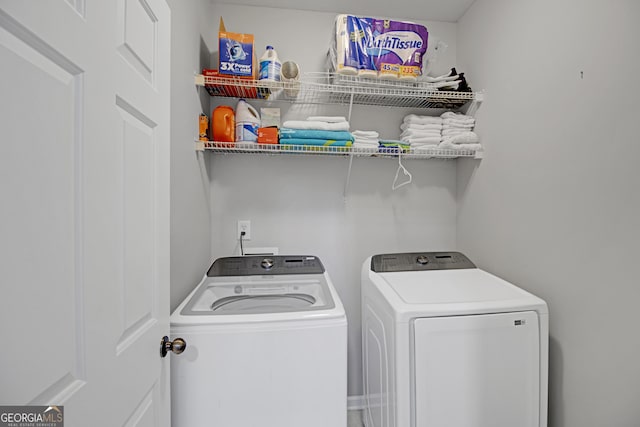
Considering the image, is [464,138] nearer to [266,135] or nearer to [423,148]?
[423,148]

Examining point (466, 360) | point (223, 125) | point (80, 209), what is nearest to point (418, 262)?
point (466, 360)

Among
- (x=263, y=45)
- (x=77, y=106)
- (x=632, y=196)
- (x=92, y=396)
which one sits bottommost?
(x=92, y=396)

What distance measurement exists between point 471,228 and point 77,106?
85.2 inches

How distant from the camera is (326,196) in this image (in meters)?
2.11

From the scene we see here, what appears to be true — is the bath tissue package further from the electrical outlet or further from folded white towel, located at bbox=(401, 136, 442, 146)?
the electrical outlet

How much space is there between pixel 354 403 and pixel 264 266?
4.09 feet

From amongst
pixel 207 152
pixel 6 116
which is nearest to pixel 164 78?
pixel 6 116

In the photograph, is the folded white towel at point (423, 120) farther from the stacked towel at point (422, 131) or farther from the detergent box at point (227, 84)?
the detergent box at point (227, 84)

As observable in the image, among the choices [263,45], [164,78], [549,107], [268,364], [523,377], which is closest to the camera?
[164,78]

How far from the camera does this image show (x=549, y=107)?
4.62 feet

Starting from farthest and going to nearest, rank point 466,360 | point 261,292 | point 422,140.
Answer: point 422,140 → point 261,292 → point 466,360

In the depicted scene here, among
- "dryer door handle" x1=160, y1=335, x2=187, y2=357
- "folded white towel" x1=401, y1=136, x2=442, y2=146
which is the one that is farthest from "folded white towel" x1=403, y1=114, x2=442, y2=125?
"dryer door handle" x1=160, y1=335, x2=187, y2=357

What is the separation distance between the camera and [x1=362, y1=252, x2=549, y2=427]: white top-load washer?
4.02 ft

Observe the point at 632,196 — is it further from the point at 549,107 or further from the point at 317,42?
the point at 317,42
